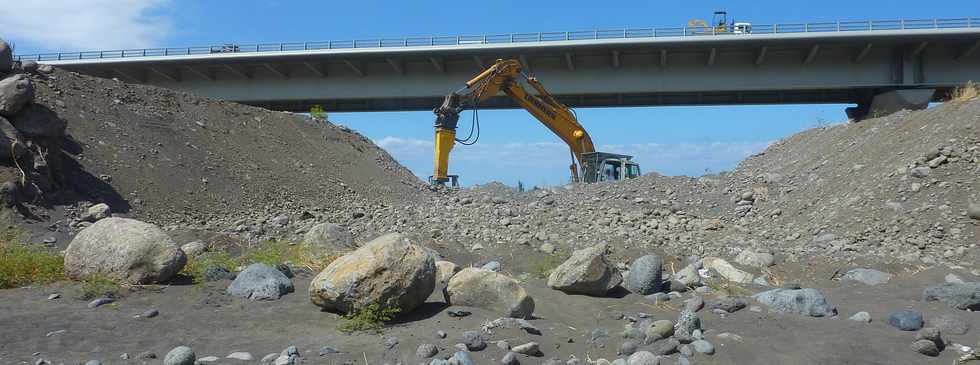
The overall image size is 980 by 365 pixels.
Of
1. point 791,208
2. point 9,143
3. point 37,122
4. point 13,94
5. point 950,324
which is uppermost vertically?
point 13,94

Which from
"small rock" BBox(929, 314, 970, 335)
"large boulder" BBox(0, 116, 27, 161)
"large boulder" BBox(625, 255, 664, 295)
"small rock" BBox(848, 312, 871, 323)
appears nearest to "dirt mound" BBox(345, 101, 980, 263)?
"large boulder" BBox(625, 255, 664, 295)

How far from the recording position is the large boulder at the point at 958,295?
6184 mm

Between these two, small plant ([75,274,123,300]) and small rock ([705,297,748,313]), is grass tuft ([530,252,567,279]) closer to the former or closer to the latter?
small rock ([705,297,748,313])

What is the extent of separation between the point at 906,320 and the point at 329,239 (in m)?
6.15

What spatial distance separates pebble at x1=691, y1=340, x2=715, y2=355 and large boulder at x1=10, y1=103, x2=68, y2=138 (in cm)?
1154

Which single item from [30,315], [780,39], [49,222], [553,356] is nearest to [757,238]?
[553,356]

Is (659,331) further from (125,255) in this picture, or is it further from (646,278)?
(125,255)

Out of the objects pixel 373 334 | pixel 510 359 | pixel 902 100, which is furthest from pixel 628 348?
pixel 902 100

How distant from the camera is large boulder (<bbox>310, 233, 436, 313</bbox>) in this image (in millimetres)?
5379

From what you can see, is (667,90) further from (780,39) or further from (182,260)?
(182,260)

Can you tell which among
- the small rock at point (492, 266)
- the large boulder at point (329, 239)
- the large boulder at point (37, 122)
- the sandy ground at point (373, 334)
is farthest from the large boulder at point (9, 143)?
the small rock at point (492, 266)

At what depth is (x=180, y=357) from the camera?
4441 millimetres

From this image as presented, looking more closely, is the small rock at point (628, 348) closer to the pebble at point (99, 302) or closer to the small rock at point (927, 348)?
the small rock at point (927, 348)

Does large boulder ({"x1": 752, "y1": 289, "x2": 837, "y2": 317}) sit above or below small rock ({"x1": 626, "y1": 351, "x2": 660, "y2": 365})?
above
